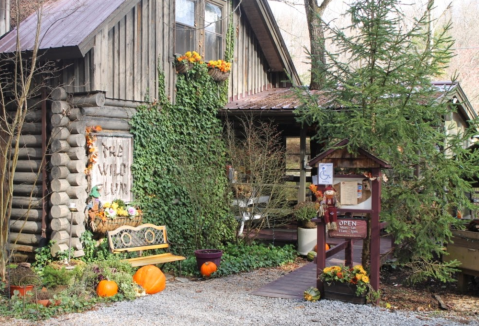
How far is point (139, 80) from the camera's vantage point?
10750 millimetres

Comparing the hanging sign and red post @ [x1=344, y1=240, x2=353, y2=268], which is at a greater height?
the hanging sign

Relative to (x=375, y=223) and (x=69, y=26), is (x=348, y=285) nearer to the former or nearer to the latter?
(x=375, y=223)

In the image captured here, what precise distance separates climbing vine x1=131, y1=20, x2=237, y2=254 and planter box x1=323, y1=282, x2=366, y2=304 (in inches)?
166

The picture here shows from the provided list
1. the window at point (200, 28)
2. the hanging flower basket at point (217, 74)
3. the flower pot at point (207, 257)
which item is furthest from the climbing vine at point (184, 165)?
the flower pot at point (207, 257)

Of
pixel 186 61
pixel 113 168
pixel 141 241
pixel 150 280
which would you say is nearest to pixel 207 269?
pixel 141 241

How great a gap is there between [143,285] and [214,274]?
1.73 metres

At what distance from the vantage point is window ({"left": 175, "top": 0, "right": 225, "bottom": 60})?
1209 cm

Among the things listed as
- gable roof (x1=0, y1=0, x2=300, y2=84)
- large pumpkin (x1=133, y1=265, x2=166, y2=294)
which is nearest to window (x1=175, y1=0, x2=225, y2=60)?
gable roof (x1=0, y1=0, x2=300, y2=84)

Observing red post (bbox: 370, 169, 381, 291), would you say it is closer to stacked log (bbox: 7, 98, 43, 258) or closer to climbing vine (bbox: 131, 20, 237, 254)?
climbing vine (bbox: 131, 20, 237, 254)

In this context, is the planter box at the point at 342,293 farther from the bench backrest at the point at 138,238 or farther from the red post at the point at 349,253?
the bench backrest at the point at 138,238

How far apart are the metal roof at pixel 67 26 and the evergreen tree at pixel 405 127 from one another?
12.8ft

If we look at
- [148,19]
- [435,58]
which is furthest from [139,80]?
[435,58]

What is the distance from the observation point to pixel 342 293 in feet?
23.9

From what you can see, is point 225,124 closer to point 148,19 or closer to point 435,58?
point 148,19
